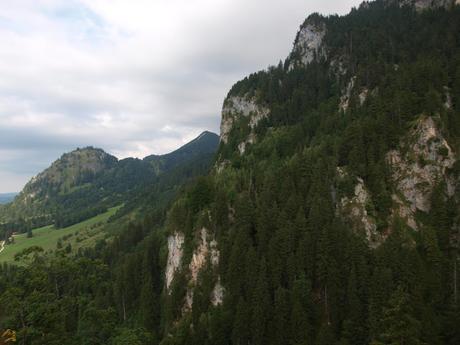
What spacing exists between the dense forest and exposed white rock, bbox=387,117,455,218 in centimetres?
33

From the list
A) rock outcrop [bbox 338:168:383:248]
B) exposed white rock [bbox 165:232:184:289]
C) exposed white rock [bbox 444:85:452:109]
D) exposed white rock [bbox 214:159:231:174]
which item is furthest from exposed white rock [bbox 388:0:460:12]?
exposed white rock [bbox 165:232:184:289]

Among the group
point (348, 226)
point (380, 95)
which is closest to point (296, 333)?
point (348, 226)

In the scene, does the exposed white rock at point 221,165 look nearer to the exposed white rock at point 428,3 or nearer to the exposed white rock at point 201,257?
the exposed white rock at point 201,257

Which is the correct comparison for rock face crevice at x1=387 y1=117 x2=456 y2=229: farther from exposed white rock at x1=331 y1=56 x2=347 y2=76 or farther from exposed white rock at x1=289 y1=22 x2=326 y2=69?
exposed white rock at x1=289 y1=22 x2=326 y2=69

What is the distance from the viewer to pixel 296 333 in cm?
7238

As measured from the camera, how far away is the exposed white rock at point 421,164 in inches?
3625

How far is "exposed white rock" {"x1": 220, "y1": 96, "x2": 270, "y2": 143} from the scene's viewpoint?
176163mm

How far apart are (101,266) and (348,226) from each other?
2591 inches

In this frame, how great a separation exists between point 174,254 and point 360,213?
202 feet

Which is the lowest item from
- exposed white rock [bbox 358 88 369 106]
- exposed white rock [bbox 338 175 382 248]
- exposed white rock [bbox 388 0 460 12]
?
exposed white rock [bbox 338 175 382 248]

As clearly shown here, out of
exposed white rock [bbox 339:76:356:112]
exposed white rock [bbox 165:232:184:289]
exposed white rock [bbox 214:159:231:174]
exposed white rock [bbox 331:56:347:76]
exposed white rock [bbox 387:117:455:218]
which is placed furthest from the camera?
exposed white rock [bbox 331:56:347:76]

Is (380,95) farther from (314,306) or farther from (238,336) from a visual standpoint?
(238,336)

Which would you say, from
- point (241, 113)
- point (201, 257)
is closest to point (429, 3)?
point (241, 113)

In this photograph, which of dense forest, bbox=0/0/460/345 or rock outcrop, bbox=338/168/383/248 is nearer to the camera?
dense forest, bbox=0/0/460/345
